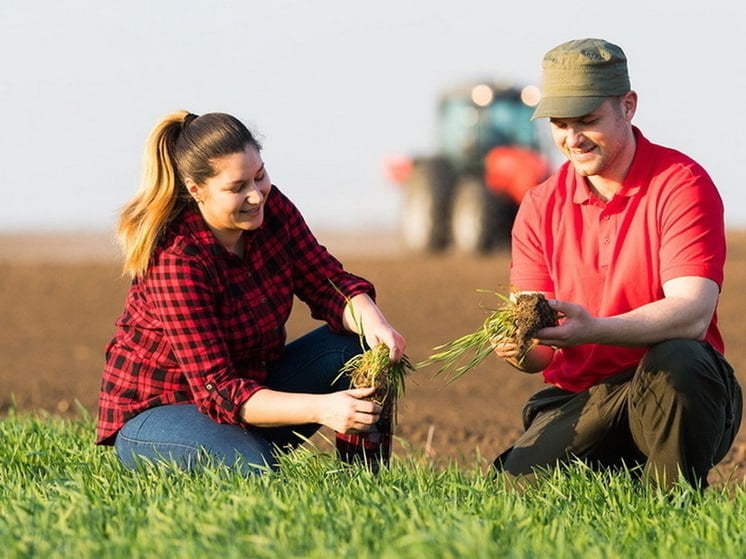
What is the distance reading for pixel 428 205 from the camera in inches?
720

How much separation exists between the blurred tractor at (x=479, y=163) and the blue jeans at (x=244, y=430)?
39.4 feet

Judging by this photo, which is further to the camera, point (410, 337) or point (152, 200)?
point (410, 337)

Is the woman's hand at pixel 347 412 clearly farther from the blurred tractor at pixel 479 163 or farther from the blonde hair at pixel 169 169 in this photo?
the blurred tractor at pixel 479 163

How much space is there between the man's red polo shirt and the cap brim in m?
0.30

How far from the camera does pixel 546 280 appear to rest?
4707 millimetres

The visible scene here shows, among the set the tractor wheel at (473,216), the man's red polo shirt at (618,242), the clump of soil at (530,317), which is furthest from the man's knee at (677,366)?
the tractor wheel at (473,216)

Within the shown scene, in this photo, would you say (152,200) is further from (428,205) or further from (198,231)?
(428,205)

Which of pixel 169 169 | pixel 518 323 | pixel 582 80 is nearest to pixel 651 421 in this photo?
pixel 518 323

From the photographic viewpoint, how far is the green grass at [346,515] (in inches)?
129

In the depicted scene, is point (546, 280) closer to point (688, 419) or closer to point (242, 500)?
point (688, 419)

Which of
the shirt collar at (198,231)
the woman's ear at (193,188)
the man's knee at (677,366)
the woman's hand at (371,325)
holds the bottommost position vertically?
the man's knee at (677,366)

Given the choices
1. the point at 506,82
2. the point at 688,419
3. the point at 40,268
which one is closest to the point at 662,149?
the point at 688,419

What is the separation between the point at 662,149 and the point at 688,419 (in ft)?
3.01

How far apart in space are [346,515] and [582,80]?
166 centimetres
